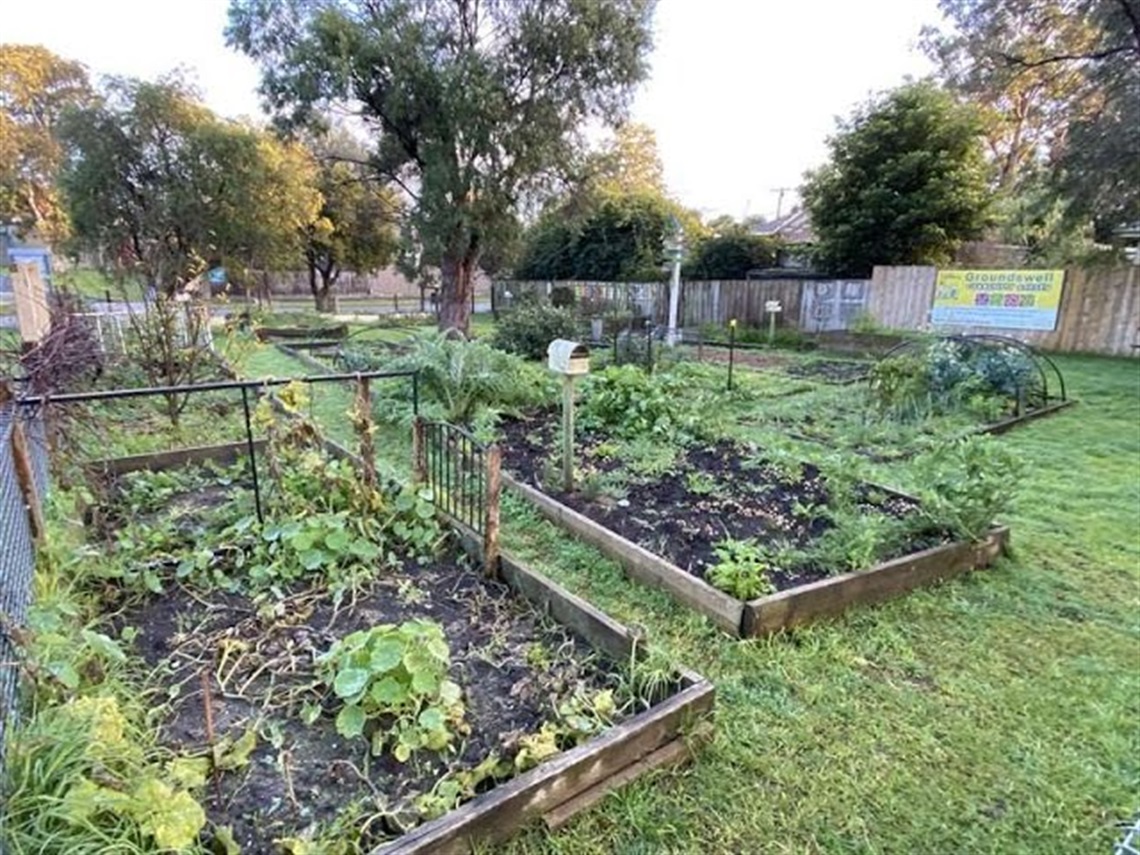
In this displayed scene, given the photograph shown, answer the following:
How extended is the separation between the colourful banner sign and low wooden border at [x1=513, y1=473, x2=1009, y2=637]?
32.5ft

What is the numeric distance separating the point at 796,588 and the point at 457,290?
38.0 feet

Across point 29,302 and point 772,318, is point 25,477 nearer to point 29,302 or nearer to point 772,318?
point 29,302

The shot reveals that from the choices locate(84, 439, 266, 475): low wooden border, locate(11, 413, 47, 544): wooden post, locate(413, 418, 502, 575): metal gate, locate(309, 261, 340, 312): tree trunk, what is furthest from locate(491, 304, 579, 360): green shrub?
locate(309, 261, 340, 312): tree trunk

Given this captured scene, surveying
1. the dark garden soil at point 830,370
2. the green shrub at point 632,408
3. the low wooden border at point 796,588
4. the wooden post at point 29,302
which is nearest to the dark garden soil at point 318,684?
the low wooden border at point 796,588

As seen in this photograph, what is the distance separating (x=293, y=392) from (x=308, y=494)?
520 millimetres

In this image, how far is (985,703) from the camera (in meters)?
2.13

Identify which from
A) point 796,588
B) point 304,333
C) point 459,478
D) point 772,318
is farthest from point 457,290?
point 796,588

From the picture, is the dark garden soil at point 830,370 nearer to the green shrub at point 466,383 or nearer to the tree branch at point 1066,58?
the green shrub at point 466,383

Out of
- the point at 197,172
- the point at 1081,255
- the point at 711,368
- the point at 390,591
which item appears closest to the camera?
the point at 390,591

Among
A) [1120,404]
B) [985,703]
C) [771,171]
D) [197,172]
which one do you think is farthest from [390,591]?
[771,171]

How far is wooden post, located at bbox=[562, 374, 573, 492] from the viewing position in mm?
3613

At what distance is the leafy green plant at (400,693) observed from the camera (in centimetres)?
179

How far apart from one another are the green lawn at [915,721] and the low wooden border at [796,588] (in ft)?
0.20

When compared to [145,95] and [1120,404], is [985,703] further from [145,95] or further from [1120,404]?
[145,95]
